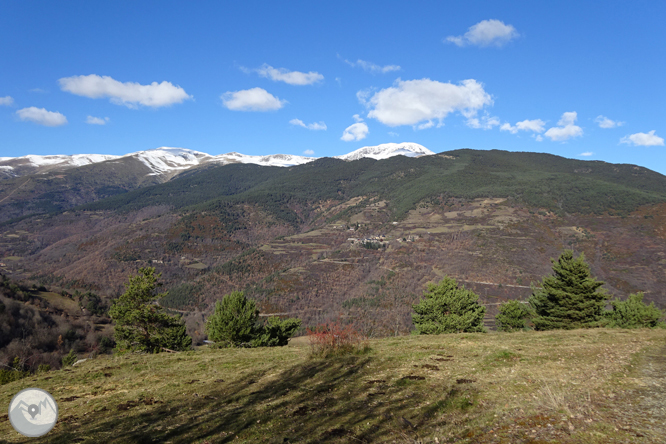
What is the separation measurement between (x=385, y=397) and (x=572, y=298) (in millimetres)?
23176

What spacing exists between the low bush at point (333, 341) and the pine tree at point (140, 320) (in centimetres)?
1588

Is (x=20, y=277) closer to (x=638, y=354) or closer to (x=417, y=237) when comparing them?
(x=417, y=237)

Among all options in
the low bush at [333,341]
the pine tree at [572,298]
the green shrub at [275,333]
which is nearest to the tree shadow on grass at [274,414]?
the low bush at [333,341]

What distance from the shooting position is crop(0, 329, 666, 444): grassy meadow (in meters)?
5.95

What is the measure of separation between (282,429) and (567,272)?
25884mm

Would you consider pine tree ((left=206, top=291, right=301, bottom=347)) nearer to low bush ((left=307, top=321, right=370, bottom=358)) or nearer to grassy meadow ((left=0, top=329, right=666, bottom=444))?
grassy meadow ((left=0, top=329, right=666, bottom=444))

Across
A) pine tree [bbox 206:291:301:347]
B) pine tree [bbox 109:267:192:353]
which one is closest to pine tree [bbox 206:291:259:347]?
pine tree [bbox 206:291:301:347]

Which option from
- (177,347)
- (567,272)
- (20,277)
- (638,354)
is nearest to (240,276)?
(20,277)

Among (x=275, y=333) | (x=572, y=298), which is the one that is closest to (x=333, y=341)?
(x=275, y=333)

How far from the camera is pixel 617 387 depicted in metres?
7.70

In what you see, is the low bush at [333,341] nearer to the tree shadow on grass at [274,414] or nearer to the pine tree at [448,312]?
the tree shadow on grass at [274,414]

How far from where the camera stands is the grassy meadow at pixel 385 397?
5949mm

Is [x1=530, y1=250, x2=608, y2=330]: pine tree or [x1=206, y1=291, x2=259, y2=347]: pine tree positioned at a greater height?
[x1=530, y1=250, x2=608, y2=330]: pine tree

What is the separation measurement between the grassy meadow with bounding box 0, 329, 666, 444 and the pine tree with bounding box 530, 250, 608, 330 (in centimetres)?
1164
